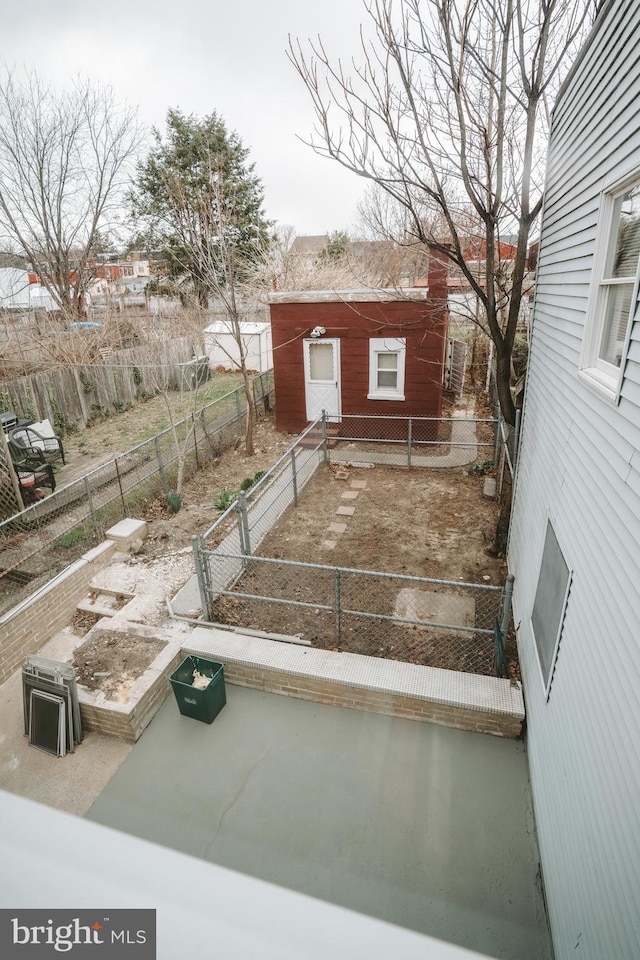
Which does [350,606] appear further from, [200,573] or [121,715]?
[121,715]

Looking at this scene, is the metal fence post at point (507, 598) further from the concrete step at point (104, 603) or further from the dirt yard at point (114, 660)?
the concrete step at point (104, 603)

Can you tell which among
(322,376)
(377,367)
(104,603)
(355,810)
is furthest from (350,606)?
(322,376)

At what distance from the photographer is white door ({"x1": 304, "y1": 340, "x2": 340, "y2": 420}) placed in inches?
465

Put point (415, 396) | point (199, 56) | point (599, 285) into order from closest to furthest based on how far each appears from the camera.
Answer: point (599, 285)
point (199, 56)
point (415, 396)

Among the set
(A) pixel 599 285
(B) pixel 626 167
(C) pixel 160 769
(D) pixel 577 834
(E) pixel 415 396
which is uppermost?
(B) pixel 626 167

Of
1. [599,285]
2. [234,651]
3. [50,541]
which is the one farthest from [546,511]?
[50,541]

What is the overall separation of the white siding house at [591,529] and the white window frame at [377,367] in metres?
6.32

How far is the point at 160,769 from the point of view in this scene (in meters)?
4.36

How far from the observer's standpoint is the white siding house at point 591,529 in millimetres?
2191

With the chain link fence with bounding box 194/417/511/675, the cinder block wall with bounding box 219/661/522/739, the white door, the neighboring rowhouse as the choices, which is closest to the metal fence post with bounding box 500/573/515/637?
the chain link fence with bounding box 194/417/511/675

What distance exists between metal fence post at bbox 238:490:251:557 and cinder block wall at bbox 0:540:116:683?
81.3 inches

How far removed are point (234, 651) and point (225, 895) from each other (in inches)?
192

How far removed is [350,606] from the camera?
6.20 metres

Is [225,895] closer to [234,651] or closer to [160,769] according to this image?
[160,769]
